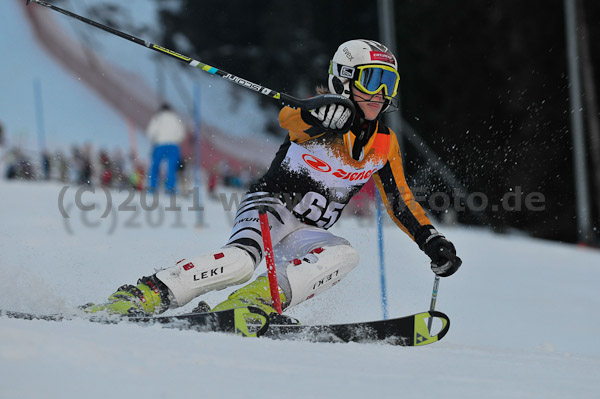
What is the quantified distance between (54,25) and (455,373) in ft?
97.7

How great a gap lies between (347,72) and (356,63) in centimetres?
7

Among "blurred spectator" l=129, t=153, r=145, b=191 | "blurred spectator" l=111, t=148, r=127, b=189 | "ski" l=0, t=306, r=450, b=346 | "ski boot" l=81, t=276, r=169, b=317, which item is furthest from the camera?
"blurred spectator" l=129, t=153, r=145, b=191

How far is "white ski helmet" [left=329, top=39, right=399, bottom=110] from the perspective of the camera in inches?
163

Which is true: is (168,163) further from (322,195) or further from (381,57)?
(381,57)

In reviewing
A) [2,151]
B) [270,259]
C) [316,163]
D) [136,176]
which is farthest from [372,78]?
[2,151]

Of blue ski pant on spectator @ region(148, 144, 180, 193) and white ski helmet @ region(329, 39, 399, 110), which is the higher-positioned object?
blue ski pant on spectator @ region(148, 144, 180, 193)

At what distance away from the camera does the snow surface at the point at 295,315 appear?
7.55 feet

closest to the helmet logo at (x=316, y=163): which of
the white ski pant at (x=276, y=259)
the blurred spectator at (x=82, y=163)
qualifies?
the white ski pant at (x=276, y=259)

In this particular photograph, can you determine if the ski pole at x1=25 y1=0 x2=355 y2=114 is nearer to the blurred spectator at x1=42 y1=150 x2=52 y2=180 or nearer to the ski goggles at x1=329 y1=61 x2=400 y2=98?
the ski goggles at x1=329 y1=61 x2=400 y2=98

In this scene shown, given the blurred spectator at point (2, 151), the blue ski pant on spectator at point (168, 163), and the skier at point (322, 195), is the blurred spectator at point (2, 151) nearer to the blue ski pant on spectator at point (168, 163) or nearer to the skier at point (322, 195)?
the blue ski pant on spectator at point (168, 163)

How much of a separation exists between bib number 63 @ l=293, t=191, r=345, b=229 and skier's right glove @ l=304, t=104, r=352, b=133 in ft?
1.73

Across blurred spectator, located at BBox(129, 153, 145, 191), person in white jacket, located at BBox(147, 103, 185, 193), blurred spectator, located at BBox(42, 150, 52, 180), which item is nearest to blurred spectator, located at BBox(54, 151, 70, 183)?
blurred spectator, located at BBox(42, 150, 52, 180)

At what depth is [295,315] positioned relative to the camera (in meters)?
4.89

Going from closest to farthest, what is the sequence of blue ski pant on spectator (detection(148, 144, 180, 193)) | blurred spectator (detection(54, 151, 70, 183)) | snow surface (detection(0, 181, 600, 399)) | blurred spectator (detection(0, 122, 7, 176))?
snow surface (detection(0, 181, 600, 399))
blue ski pant on spectator (detection(148, 144, 180, 193))
blurred spectator (detection(54, 151, 70, 183))
blurred spectator (detection(0, 122, 7, 176))
